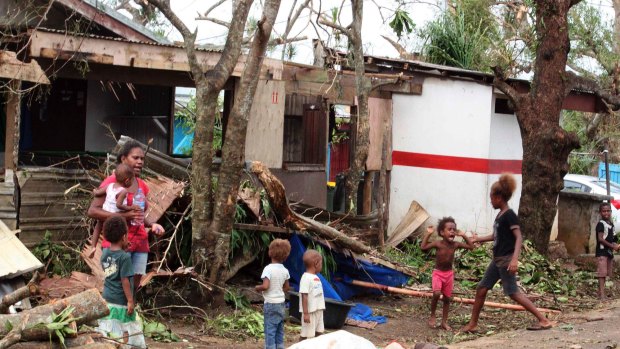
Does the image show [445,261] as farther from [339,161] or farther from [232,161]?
[339,161]

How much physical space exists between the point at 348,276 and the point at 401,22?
588cm

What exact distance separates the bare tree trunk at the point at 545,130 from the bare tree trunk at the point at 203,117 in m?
5.83

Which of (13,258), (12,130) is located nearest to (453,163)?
(12,130)

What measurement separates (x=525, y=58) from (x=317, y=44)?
8.99 m

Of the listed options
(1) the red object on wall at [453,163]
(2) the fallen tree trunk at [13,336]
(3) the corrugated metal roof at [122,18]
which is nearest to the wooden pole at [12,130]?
(3) the corrugated metal roof at [122,18]

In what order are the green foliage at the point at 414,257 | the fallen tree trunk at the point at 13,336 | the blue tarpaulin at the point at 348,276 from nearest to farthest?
1. the fallen tree trunk at the point at 13,336
2. the blue tarpaulin at the point at 348,276
3. the green foliage at the point at 414,257

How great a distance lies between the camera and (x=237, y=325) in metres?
9.31

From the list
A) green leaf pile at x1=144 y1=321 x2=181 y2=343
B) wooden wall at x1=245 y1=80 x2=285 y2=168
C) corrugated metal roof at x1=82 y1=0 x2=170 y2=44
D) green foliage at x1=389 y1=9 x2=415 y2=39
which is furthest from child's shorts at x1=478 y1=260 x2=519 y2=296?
green foliage at x1=389 y1=9 x2=415 y2=39

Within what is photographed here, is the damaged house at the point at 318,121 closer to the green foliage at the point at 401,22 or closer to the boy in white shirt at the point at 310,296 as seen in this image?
the green foliage at the point at 401,22

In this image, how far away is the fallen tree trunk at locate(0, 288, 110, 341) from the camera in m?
6.32

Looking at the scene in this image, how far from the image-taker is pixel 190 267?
9.48 meters

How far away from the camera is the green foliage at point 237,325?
358 inches

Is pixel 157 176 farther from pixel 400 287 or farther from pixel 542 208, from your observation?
pixel 542 208

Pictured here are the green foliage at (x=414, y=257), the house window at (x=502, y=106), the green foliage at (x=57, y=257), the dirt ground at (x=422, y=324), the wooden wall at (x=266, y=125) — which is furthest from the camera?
the house window at (x=502, y=106)
